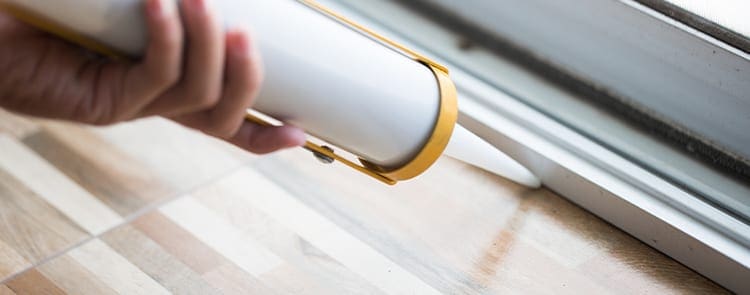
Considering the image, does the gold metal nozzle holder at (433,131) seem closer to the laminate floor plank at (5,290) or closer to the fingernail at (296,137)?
the fingernail at (296,137)

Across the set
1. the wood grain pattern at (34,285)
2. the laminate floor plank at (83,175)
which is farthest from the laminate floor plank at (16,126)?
the wood grain pattern at (34,285)

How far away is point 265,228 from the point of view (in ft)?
2.11

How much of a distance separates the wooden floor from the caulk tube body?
97 millimetres

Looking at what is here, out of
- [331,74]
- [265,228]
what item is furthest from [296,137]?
[265,228]

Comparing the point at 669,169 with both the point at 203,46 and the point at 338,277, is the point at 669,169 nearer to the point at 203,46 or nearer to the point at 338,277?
the point at 338,277

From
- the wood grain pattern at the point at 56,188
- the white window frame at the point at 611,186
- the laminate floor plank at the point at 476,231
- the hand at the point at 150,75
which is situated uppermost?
the hand at the point at 150,75

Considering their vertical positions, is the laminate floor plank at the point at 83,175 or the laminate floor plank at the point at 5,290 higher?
the laminate floor plank at the point at 83,175

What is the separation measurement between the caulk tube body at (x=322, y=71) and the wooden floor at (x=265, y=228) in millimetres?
97

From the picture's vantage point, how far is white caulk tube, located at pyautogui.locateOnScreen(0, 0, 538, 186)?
1.42 feet

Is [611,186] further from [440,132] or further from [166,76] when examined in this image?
[166,76]

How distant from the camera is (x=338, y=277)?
605 mm

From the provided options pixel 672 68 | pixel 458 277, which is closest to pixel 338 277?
pixel 458 277

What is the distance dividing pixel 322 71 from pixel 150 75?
100 millimetres

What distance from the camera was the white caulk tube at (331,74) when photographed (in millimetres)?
432
